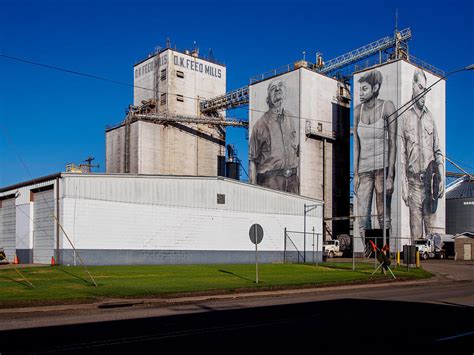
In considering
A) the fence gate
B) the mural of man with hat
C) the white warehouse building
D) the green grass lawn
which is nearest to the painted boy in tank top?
the mural of man with hat

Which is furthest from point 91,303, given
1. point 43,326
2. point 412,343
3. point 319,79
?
point 319,79

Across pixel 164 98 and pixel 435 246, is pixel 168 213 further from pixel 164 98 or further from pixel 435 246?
pixel 164 98

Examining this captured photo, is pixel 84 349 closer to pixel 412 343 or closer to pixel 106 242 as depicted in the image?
pixel 412 343

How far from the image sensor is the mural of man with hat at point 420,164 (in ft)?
222

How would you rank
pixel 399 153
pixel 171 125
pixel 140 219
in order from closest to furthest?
1. pixel 140 219
2. pixel 399 153
3. pixel 171 125

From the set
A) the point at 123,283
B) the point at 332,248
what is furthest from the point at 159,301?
the point at 332,248

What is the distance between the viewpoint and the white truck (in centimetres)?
6606

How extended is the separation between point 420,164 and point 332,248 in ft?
51.6

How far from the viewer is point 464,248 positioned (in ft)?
208

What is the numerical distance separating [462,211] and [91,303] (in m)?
74.2

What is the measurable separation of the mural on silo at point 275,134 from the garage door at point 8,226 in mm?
37022

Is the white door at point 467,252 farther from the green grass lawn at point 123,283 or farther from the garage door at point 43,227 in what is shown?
the garage door at point 43,227

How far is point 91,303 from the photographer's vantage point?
17062mm

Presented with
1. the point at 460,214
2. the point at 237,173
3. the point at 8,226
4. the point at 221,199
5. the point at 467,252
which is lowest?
the point at 467,252
